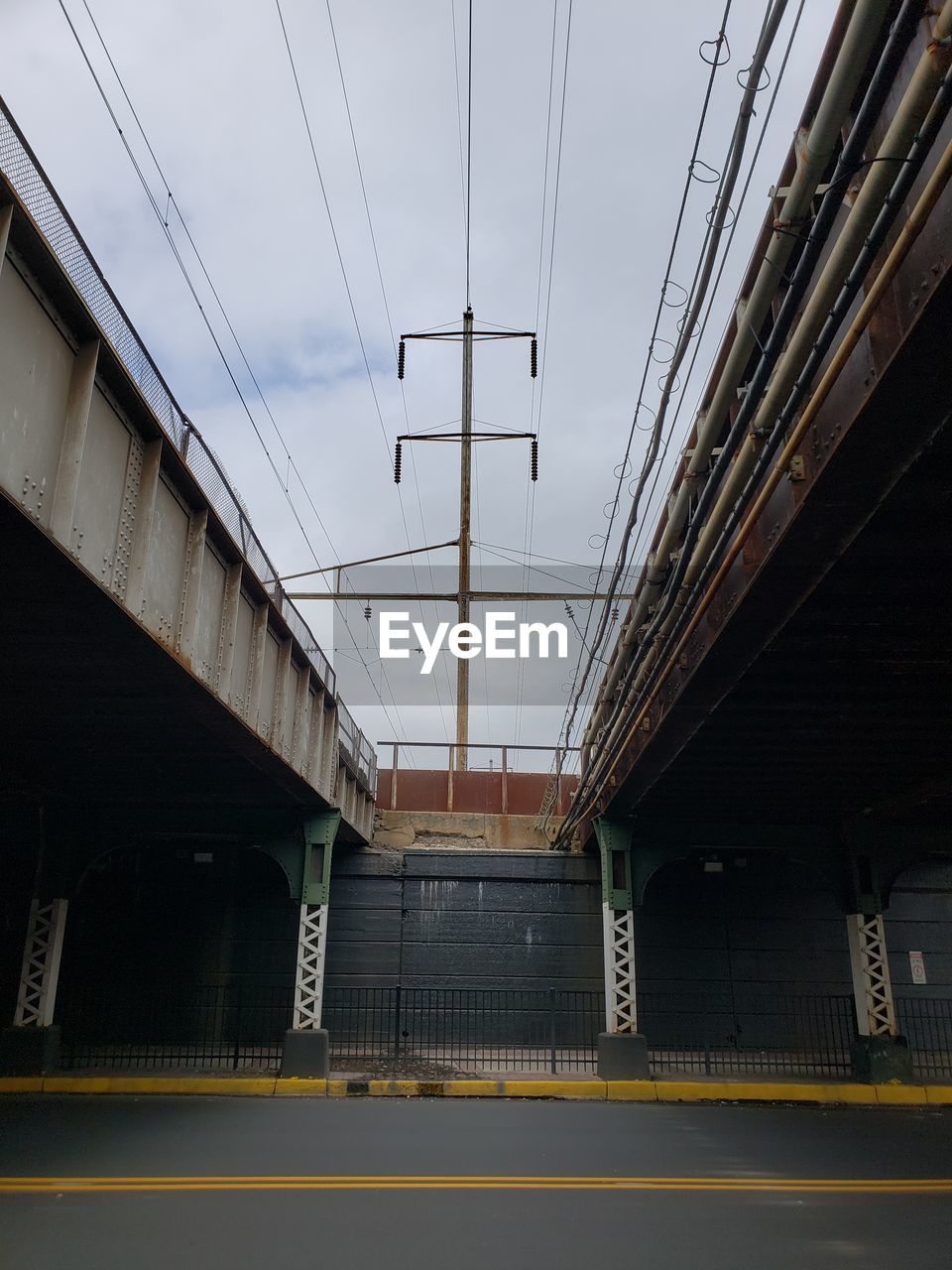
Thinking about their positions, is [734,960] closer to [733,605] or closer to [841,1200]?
Answer: [841,1200]

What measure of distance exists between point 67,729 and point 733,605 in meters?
8.92

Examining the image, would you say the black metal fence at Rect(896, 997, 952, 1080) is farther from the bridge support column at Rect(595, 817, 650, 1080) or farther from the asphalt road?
the asphalt road

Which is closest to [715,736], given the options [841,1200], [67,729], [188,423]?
[841,1200]

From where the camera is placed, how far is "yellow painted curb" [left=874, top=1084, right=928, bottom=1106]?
15945 millimetres

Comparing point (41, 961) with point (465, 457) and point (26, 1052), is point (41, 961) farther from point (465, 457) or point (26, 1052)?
point (465, 457)

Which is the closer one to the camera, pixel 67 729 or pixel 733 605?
pixel 733 605

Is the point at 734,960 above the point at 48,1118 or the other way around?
above

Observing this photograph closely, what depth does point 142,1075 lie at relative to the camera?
15.8 metres

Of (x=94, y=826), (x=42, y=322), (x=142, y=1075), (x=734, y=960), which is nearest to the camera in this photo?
(x=42, y=322)

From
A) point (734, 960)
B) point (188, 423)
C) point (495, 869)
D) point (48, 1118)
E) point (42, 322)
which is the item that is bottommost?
point (48, 1118)

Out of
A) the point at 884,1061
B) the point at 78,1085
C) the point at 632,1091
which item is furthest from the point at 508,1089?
the point at 78,1085

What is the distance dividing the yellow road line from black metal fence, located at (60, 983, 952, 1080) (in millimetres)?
10728

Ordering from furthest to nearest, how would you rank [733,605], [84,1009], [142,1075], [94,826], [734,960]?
[734,960], [84,1009], [94,826], [142,1075], [733,605]

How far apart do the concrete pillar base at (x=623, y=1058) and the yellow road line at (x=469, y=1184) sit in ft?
24.3
